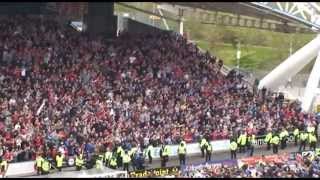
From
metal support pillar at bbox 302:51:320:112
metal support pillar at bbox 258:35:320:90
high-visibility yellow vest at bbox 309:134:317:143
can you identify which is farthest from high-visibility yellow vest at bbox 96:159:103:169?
metal support pillar at bbox 258:35:320:90

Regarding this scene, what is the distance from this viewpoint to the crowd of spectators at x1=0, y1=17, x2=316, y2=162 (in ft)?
88.8

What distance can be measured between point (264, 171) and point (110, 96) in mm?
10181

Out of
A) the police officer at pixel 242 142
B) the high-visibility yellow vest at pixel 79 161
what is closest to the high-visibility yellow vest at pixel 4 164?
the high-visibility yellow vest at pixel 79 161

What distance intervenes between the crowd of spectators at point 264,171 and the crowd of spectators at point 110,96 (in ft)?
10.1

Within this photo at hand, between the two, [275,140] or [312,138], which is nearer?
[275,140]

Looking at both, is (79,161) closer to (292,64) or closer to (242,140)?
(242,140)

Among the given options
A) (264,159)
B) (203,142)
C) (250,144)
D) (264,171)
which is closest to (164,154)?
(203,142)

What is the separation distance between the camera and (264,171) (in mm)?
21953

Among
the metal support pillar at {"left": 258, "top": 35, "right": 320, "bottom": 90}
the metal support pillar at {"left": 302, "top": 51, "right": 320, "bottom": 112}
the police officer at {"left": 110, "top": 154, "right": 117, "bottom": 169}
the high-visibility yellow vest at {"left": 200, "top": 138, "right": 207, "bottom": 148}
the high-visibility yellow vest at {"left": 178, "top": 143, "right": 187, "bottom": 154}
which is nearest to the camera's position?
the police officer at {"left": 110, "top": 154, "right": 117, "bottom": 169}

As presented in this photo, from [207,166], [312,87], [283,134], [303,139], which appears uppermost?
[312,87]

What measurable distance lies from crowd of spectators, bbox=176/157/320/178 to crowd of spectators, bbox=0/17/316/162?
308 centimetres

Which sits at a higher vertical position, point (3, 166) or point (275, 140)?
point (275, 140)

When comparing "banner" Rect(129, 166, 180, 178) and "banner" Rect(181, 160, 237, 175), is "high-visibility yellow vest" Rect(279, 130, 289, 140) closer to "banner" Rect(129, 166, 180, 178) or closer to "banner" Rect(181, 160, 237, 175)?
"banner" Rect(181, 160, 237, 175)

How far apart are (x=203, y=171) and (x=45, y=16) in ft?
51.2
